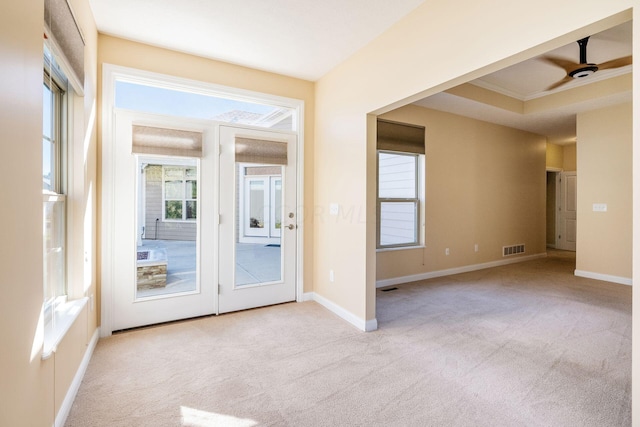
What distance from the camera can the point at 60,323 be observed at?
1.78 meters

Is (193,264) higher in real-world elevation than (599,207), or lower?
lower

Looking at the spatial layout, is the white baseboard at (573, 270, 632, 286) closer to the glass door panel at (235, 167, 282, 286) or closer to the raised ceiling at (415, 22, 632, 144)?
the raised ceiling at (415, 22, 632, 144)

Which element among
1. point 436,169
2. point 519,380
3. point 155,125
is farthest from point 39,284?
point 436,169

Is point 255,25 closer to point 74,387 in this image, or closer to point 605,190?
point 74,387

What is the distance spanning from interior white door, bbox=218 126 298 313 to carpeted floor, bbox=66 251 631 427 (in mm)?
251

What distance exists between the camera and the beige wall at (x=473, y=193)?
477 cm

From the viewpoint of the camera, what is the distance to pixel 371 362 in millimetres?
2328

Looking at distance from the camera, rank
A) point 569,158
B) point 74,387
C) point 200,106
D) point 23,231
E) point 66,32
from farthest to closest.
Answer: point 569,158 < point 200,106 < point 74,387 < point 66,32 < point 23,231

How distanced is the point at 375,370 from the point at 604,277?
191 inches

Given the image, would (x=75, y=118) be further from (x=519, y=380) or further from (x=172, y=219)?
(x=519, y=380)

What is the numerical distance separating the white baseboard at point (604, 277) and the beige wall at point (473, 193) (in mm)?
1176

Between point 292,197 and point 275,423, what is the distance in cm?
243

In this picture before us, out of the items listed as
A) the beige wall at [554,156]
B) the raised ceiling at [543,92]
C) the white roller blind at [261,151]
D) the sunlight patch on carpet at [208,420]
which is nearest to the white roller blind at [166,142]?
the white roller blind at [261,151]

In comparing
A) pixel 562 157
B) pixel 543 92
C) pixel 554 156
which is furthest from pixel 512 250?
pixel 562 157
